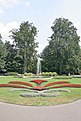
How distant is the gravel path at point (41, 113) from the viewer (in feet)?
37.0

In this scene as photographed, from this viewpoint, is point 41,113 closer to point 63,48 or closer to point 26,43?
point 63,48

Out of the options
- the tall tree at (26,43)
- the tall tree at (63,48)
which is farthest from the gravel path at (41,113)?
→ the tall tree at (26,43)

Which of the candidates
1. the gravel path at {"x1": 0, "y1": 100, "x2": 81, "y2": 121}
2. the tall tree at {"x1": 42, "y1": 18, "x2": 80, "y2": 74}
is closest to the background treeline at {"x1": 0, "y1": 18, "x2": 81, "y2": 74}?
the tall tree at {"x1": 42, "y1": 18, "x2": 80, "y2": 74}

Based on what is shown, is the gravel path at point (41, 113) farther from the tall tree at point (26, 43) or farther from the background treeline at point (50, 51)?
the tall tree at point (26, 43)

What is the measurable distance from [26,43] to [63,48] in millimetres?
8587

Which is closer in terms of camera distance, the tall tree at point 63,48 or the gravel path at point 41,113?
the gravel path at point 41,113

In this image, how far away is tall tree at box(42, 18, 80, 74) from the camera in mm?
59250

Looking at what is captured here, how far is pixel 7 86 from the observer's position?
24000 mm

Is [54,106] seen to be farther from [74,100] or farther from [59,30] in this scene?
[59,30]

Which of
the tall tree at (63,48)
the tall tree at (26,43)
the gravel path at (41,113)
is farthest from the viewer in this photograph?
the tall tree at (26,43)

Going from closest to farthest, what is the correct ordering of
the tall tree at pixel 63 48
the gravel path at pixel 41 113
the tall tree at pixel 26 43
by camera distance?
the gravel path at pixel 41 113 → the tall tree at pixel 63 48 → the tall tree at pixel 26 43

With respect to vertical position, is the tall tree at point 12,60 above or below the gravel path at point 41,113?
above

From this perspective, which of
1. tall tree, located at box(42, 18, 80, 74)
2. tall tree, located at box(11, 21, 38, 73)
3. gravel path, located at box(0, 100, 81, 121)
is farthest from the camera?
tall tree, located at box(11, 21, 38, 73)

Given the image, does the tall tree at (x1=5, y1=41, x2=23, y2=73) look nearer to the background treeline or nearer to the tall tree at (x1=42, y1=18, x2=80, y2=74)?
the background treeline
